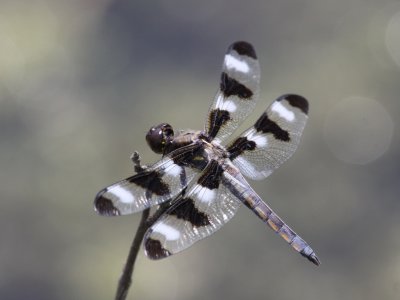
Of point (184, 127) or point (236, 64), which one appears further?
point (184, 127)

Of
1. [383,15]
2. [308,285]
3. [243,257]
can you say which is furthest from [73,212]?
[383,15]

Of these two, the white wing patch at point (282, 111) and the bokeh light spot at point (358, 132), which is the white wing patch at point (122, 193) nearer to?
the white wing patch at point (282, 111)

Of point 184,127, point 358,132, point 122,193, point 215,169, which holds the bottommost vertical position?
point 122,193

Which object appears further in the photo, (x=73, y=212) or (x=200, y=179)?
(x=73, y=212)

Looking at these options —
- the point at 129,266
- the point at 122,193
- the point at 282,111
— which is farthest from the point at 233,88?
the point at 129,266

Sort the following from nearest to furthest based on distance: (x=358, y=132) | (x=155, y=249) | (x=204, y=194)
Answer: (x=155, y=249), (x=204, y=194), (x=358, y=132)

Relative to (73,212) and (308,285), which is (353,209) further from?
(73,212)

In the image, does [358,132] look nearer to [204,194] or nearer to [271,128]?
[271,128]

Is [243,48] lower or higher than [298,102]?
higher
